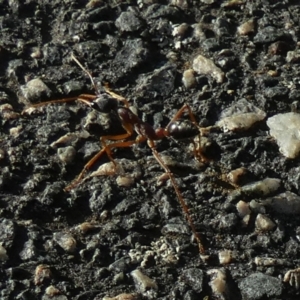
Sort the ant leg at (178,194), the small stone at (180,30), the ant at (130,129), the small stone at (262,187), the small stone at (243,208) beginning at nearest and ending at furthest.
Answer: the ant leg at (178,194), the small stone at (243,208), the small stone at (262,187), the ant at (130,129), the small stone at (180,30)

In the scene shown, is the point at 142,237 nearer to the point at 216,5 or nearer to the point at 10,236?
the point at 10,236

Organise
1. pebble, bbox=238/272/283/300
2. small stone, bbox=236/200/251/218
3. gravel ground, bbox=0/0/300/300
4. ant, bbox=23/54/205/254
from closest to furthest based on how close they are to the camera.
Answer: pebble, bbox=238/272/283/300
gravel ground, bbox=0/0/300/300
small stone, bbox=236/200/251/218
ant, bbox=23/54/205/254

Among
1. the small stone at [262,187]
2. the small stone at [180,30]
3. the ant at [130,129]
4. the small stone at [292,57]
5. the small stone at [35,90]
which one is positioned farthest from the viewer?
the small stone at [180,30]

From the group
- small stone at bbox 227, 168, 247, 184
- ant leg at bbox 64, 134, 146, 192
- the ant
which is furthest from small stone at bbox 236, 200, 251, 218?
ant leg at bbox 64, 134, 146, 192

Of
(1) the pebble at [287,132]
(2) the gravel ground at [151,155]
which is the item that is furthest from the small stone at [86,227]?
(1) the pebble at [287,132]

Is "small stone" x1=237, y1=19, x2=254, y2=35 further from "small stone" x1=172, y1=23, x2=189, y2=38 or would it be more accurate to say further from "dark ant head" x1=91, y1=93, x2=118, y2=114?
"dark ant head" x1=91, y1=93, x2=118, y2=114

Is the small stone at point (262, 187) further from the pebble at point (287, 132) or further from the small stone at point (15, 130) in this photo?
the small stone at point (15, 130)

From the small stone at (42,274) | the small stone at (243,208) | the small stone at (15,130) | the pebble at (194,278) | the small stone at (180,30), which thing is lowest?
the small stone at (243,208)

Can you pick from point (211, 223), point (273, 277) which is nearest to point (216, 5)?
point (211, 223)
